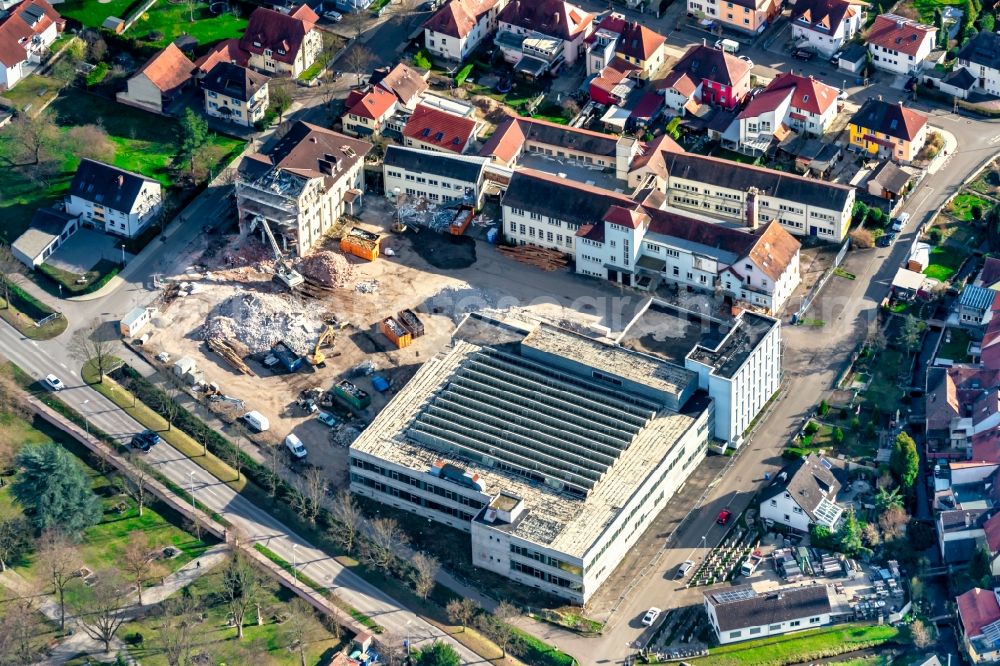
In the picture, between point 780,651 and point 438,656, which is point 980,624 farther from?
point 438,656

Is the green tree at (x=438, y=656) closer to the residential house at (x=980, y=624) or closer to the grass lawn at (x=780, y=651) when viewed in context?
the grass lawn at (x=780, y=651)

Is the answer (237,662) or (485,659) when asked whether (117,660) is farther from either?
(485,659)

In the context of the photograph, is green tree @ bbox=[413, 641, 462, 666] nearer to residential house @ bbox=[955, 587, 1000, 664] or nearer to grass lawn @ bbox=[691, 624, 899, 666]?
grass lawn @ bbox=[691, 624, 899, 666]

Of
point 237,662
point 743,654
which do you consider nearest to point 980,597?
point 743,654

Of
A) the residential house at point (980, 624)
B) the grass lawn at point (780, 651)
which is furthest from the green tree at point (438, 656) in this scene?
the residential house at point (980, 624)

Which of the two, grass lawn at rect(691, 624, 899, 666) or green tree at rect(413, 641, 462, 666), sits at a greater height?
green tree at rect(413, 641, 462, 666)

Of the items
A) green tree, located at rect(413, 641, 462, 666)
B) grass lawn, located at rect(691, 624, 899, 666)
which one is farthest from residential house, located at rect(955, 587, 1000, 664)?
green tree, located at rect(413, 641, 462, 666)

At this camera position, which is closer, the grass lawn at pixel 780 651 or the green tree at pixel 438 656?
the green tree at pixel 438 656
